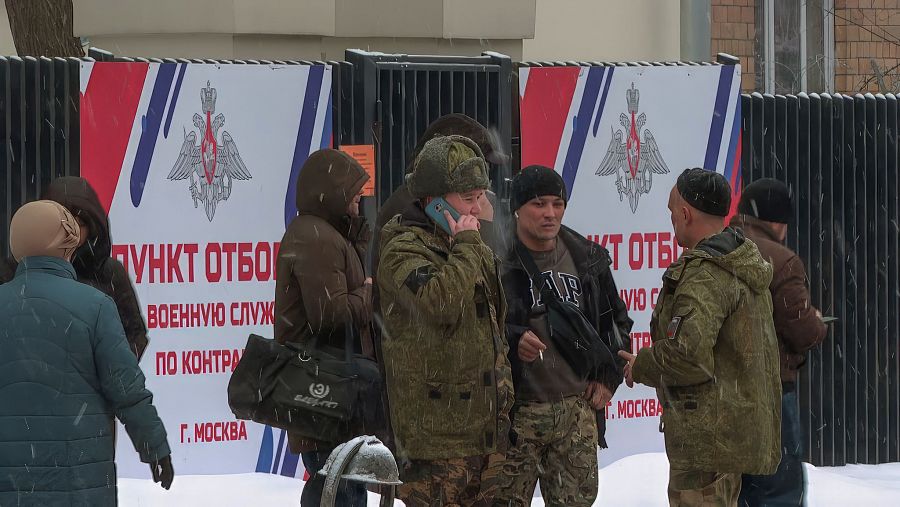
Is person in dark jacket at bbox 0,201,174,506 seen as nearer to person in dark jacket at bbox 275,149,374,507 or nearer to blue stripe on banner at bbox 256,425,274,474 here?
person in dark jacket at bbox 275,149,374,507

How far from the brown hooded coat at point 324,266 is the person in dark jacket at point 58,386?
101 cm

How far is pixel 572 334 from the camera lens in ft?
19.6

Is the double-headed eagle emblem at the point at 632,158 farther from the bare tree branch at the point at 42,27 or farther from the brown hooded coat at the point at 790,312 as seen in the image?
the bare tree branch at the point at 42,27

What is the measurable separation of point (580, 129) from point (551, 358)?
2.68m

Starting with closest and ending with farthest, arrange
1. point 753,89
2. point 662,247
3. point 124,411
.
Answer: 1. point 124,411
2. point 662,247
3. point 753,89

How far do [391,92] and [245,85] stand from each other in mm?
810

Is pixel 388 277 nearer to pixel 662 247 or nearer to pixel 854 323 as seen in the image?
pixel 662 247

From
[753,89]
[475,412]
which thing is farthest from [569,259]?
[753,89]

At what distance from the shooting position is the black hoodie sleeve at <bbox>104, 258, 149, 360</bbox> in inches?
241

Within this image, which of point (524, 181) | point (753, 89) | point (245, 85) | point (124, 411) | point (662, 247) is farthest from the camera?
point (753, 89)

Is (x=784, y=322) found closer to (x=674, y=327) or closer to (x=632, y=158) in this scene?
(x=674, y=327)

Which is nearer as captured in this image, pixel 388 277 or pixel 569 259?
pixel 388 277

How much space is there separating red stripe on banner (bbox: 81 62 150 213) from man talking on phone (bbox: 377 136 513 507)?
285 cm

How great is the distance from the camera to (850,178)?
905 cm
